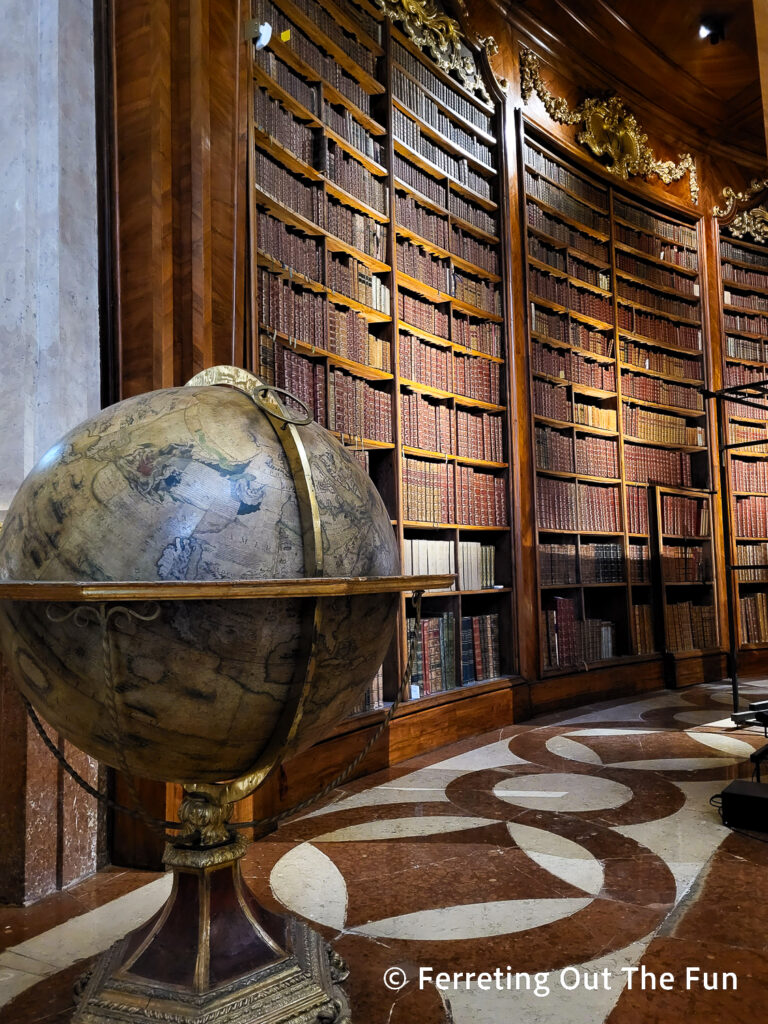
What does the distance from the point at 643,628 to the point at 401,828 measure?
3.91 metres

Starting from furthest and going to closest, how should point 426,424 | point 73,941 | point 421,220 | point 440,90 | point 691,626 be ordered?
point 691,626 → point 440,90 → point 421,220 → point 426,424 → point 73,941

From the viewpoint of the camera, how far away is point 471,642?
4895 millimetres

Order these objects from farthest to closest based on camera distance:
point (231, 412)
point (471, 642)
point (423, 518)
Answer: point (471, 642)
point (423, 518)
point (231, 412)

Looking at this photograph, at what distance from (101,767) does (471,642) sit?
108 inches

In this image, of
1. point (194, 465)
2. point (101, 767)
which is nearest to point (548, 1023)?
point (194, 465)

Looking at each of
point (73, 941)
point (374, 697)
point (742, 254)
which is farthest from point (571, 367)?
point (73, 941)

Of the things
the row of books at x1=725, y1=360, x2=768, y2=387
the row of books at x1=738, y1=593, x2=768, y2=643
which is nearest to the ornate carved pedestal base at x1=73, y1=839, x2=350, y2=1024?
the row of books at x1=738, y1=593, x2=768, y2=643

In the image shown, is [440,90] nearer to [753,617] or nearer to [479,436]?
[479,436]

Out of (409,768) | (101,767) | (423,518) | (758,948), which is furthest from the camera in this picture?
(423,518)

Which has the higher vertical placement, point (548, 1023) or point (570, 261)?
point (570, 261)

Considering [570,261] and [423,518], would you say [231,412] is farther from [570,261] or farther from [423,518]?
[570,261]

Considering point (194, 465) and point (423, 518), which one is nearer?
point (194, 465)

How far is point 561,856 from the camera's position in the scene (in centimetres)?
264

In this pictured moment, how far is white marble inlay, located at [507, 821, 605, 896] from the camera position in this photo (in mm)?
2434
